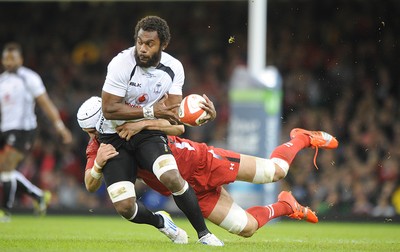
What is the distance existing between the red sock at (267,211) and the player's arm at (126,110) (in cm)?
132

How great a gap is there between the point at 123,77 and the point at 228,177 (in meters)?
1.45

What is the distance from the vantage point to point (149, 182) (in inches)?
347

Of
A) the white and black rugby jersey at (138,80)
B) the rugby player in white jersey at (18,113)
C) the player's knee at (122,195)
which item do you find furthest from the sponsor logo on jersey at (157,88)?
the rugby player in white jersey at (18,113)

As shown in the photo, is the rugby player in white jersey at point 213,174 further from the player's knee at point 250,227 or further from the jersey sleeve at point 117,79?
the jersey sleeve at point 117,79

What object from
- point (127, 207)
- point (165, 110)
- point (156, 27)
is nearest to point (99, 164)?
point (127, 207)

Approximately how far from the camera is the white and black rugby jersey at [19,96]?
13.1m

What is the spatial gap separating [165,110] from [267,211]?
1.50m

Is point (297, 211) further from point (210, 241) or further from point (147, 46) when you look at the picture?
point (147, 46)

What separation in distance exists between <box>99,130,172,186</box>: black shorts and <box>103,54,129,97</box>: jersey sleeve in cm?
48

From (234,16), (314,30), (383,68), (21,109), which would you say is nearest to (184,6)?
(234,16)

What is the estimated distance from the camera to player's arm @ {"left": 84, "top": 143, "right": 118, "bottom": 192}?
8.32 m

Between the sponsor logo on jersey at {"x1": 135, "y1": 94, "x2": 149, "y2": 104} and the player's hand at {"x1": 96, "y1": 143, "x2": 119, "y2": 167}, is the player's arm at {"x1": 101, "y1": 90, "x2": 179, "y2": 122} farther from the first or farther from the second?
the player's hand at {"x1": 96, "y1": 143, "x2": 119, "y2": 167}

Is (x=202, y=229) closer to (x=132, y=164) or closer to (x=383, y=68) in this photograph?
(x=132, y=164)

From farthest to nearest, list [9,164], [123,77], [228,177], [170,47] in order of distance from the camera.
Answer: [170,47] < [9,164] < [228,177] < [123,77]
